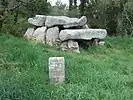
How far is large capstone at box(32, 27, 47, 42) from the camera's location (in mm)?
13418

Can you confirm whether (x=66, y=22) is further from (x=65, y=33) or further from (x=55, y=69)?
(x=55, y=69)

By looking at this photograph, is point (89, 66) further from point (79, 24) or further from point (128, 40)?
point (128, 40)

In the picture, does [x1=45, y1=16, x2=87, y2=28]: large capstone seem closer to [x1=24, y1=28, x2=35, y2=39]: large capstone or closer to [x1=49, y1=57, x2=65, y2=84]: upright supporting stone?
[x1=24, y1=28, x2=35, y2=39]: large capstone

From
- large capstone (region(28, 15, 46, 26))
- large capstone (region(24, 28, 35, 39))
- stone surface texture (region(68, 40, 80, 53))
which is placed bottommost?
stone surface texture (region(68, 40, 80, 53))

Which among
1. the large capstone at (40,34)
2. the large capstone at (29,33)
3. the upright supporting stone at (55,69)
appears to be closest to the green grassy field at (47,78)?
the upright supporting stone at (55,69)

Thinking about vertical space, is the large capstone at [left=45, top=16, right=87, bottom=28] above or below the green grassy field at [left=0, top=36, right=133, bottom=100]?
above

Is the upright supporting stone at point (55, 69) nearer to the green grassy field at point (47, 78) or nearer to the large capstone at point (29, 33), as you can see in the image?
the green grassy field at point (47, 78)

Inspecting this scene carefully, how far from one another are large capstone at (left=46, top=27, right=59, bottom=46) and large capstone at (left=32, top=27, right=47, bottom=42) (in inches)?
9.5

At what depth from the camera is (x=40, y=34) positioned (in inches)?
533

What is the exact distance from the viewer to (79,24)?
13023 mm

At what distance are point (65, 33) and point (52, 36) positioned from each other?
727mm

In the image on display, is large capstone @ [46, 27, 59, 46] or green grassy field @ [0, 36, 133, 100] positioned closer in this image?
green grassy field @ [0, 36, 133, 100]

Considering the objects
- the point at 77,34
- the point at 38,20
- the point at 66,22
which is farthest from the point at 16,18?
the point at 77,34

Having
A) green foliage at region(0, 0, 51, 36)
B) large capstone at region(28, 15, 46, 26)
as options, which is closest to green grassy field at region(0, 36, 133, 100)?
green foliage at region(0, 0, 51, 36)
